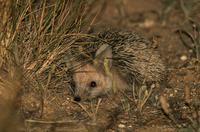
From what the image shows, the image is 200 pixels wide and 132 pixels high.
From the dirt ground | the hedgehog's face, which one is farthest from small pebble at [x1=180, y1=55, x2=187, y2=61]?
the hedgehog's face

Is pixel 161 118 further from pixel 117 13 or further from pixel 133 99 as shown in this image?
pixel 117 13

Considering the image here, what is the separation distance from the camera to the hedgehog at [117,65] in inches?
292

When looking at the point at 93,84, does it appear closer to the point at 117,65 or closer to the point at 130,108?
the point at 117,65

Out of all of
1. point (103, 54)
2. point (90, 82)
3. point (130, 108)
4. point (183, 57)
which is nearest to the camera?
point (130, 108)

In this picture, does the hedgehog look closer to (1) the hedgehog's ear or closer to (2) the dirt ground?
(1) the hedgehog's ear

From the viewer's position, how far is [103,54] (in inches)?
290

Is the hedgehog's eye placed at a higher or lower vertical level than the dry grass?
lower

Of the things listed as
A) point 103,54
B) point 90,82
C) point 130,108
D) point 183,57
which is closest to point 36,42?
point 103,54

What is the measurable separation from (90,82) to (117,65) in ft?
1.49

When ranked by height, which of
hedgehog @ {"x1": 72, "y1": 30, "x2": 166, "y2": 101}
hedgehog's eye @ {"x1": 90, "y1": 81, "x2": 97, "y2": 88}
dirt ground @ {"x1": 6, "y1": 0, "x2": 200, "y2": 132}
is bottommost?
dirt ground @ {"x1": 6, "y1": 0, "x2": 200, "y2": 132}

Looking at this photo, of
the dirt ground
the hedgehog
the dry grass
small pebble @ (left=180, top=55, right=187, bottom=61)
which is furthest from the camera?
small pebble @ (left=180, top=55, right=187, bottom=61)

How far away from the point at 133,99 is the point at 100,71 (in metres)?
0.72

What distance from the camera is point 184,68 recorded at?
322 inches

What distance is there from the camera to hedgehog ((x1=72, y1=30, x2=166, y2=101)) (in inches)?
292
